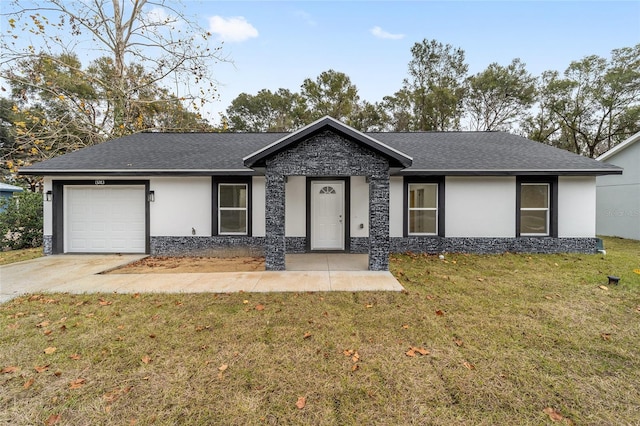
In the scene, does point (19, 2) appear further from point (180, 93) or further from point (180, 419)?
point (180, 419)

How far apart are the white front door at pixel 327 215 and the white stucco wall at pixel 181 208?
3.51 metres

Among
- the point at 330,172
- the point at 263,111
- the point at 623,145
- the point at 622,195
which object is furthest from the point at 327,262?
the point at 263,111

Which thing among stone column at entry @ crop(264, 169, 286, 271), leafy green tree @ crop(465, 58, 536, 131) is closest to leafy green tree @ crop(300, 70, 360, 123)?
leafy green tree @ crop(465, 58, 536, 131)

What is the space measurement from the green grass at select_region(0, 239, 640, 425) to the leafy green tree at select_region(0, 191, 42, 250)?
7.40 meters

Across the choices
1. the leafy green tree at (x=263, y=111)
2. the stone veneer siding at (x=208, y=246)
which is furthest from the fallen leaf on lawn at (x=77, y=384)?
the leafy green tree at (x=263, y=111)

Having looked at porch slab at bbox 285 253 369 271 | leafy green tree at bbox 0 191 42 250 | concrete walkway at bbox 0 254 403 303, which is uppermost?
leafy green tree at bbox 0 191 42 250

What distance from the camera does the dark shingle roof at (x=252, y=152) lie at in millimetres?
8422

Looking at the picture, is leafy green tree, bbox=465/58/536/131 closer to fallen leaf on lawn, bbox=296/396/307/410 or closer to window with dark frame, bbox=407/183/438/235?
window with dark frame, bbox=407/183/438/235

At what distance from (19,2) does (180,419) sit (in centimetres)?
1925

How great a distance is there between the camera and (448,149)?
406 inches

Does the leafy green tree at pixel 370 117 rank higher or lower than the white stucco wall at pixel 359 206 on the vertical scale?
higher

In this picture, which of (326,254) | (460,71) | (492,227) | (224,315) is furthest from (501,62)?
(224,315)

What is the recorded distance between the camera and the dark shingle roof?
27.6 ft

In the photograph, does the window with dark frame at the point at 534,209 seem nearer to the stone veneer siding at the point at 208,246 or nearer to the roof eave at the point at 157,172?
the stone veneer siding at the point at 208,246
